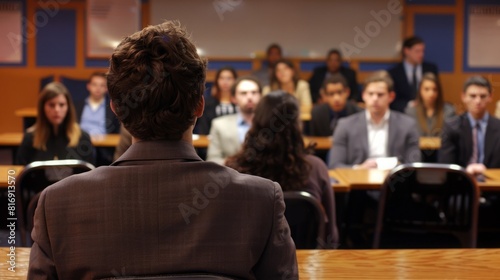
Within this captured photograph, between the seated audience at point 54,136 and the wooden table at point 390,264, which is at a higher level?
the seated audience at point 54,136

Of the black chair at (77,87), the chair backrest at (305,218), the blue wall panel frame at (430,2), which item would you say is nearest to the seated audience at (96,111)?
the black chair at (77,87)

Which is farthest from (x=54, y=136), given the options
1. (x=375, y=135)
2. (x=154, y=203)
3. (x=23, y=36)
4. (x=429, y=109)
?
(x=23, y=36)

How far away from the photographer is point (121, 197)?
4.08ft

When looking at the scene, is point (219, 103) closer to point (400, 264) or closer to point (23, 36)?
point (23, 36)

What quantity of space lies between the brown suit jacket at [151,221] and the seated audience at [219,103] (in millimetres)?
4688

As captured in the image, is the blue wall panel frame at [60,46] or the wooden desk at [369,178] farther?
the blue wall panel frame at [60,46]

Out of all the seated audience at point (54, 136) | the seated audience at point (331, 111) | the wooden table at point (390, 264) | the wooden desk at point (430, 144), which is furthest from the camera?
the seated audience at point (331, 111)

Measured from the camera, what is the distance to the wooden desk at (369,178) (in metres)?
3.79

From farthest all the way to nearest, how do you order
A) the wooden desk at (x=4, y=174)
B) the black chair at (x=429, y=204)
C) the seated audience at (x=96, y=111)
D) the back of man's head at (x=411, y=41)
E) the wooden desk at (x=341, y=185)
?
the back of man's head at (x=411, y=41) → the seated audience at (x=96, y=111) → the wooden desk at (x=341, y=185) → the wooden desk at (x=4, y=174) → the black chair at (x=429, y=204)

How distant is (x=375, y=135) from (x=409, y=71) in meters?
3.94

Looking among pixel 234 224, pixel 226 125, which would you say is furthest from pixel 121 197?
pixel 226 125

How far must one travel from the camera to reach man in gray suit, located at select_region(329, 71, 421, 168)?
4.84m

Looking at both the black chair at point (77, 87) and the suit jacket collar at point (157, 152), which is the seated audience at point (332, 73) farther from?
the suit jacket collar at point (157, 152)

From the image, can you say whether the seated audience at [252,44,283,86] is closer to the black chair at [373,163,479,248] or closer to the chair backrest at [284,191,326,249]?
the black chair at [373,163,479,248]
